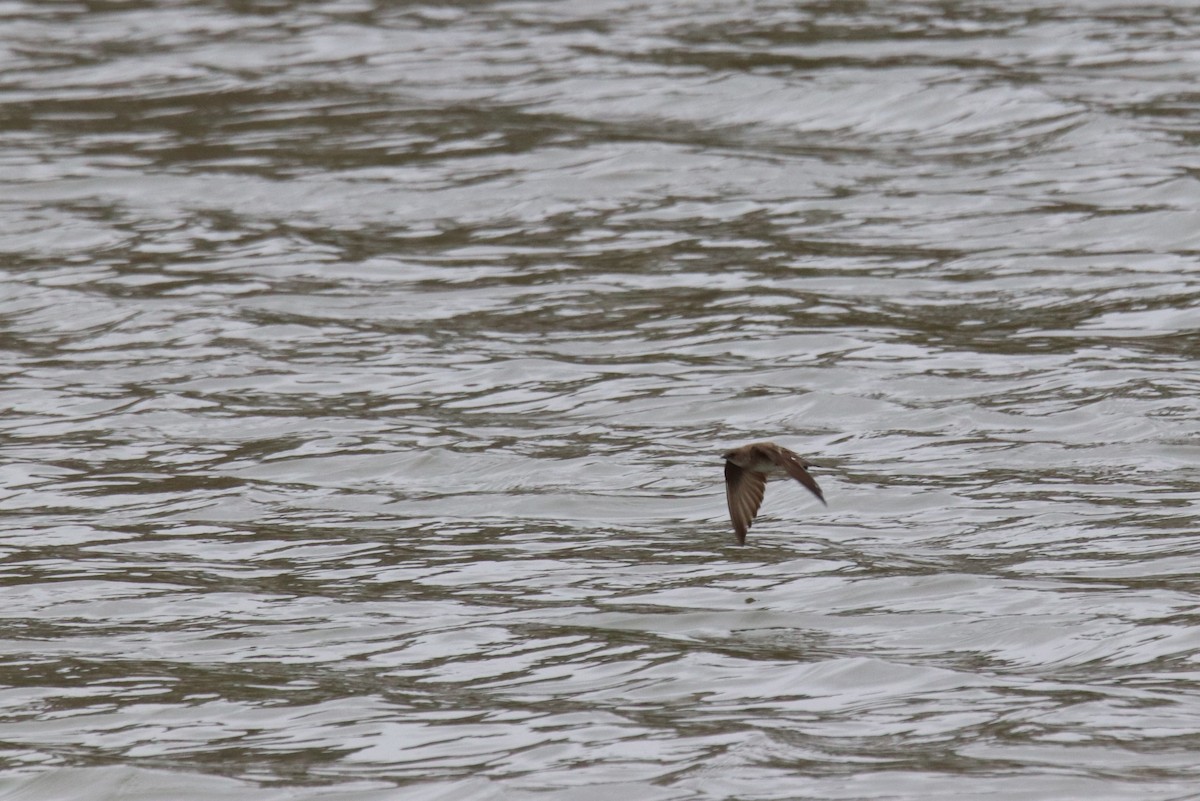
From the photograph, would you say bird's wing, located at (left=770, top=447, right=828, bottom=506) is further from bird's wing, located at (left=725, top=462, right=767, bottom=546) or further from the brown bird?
bird's wing, located at (left=725, top=462, right=767, bottom=546)

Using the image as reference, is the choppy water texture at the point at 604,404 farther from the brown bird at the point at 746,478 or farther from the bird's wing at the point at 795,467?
the bird's wing at the point at 795,467

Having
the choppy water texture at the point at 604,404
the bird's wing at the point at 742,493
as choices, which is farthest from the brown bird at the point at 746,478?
the choppy water texture at the point at 604,404

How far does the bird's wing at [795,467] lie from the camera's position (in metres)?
5.84

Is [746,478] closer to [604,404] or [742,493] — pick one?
[742,493]

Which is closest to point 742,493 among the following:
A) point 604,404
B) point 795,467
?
point 795,467

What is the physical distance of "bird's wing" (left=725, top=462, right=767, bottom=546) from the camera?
6.57 m

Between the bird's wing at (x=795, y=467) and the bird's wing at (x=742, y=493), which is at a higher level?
the bird's wing at (x=795, y=467)

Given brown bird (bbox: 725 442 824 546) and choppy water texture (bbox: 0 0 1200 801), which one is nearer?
choppy water texture (bbox: 0 0 1200 801)

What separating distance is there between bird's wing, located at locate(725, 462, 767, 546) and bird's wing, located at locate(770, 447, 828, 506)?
28cm

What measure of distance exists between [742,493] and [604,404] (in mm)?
2010

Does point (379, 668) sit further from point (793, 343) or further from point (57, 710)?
point (793, 343)

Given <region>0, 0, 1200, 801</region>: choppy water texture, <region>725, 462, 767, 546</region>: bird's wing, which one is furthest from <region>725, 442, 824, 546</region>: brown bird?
<region>0, 0, 1200, 801</region>: choppy water texture

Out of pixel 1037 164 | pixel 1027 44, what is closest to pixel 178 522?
pixel 1037 164

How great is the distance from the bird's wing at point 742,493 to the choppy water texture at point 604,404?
183mm
